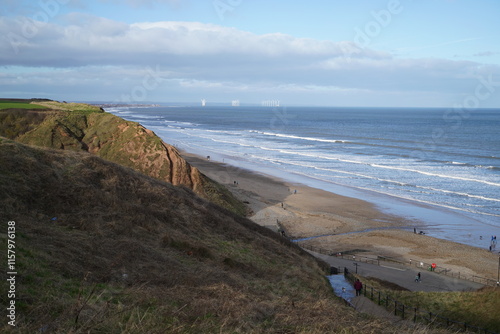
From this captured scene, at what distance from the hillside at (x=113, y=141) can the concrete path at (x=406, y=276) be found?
12.6 metres

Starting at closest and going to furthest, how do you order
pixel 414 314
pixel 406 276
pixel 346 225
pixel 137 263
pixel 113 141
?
pixel 137 263 < pixel 414 314 < pixel 406 276 < pixel 346 225 < pixel 113 141

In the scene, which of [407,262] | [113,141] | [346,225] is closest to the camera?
[407,262]

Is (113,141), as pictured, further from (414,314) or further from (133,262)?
(414,314)

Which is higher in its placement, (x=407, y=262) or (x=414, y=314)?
(x=414, y=314)

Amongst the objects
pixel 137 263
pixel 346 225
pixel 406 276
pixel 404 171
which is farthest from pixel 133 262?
pixel 404 171

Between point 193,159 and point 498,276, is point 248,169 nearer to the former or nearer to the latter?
point 193,159

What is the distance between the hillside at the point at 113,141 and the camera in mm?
37156

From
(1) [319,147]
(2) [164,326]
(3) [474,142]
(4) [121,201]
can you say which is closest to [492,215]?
(4) [121,201]

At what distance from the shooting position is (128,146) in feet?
128

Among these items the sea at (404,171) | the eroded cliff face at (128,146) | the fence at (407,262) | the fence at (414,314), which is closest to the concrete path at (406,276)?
the fence at (407,262)

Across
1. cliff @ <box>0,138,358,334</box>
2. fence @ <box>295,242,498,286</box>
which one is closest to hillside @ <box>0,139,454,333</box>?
cliff @ <box>0,138,358,334</box>

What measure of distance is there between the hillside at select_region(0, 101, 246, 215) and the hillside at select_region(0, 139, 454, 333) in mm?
12225

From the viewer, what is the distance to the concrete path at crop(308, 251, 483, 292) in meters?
24.6

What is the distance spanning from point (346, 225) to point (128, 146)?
2060 cm
